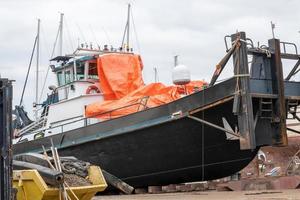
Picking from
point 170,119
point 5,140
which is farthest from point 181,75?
point 5,140

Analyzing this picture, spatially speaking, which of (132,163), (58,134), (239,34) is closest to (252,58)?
(239,34)

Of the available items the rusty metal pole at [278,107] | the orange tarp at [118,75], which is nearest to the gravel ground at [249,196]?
the rusty metal pole at [278,107]

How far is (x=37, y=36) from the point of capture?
73.9 feet

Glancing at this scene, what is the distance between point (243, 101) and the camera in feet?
29.8

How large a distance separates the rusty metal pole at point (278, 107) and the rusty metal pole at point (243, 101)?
2.57ft

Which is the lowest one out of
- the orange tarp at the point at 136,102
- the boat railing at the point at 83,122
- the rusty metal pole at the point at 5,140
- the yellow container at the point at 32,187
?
the yellow container at the point at 32,187

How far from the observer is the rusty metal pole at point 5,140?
4.22m

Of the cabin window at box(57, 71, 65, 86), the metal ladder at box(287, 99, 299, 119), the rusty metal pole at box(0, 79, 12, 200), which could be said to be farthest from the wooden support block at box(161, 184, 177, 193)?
the rusty metal pole at box(0, 79, 12, 200)

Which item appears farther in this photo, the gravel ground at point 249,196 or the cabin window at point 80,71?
the cabin window at point 80,71

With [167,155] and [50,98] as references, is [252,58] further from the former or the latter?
[50,98]

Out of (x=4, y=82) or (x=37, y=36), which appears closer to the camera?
(x=4, y=82)

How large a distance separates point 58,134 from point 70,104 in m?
1.21

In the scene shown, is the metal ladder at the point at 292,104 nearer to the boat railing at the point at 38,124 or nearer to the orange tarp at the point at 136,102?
the orange tarp at the point at 136,102

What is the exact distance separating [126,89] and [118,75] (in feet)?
1.33
